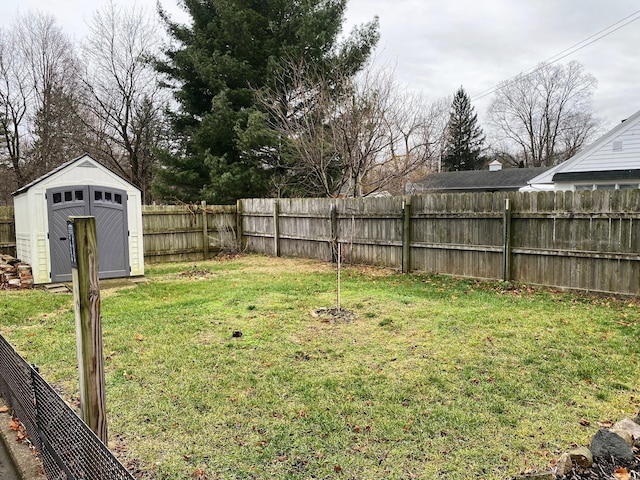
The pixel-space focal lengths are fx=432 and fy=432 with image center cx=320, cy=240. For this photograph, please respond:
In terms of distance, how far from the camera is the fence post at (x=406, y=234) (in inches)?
369

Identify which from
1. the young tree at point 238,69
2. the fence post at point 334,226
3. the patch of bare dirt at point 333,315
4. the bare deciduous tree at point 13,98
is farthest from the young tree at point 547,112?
the bare deciduous tree at point 13,98

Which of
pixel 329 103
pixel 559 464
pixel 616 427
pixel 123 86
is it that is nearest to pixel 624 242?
pixel 616 427

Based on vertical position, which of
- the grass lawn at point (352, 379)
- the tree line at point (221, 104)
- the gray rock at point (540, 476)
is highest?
the tree line at point (221, 104)

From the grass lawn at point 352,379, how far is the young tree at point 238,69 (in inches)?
388

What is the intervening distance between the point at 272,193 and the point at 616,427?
14.8m

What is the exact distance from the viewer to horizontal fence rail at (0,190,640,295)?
6855mm

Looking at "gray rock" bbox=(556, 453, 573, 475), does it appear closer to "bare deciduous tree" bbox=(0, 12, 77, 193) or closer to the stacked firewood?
the stacked firewood

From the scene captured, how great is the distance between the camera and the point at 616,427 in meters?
2.81

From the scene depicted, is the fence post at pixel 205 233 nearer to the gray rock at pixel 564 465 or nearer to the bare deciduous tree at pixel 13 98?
the bare deciduous tree at pixel 13 98

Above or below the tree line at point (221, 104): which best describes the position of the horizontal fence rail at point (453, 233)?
below

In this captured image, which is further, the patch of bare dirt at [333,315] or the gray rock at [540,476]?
the patch of bare dirt at [333,315]

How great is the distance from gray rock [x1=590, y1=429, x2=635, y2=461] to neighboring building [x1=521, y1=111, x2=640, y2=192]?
40.2ft

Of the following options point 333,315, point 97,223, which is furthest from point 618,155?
point 97,223

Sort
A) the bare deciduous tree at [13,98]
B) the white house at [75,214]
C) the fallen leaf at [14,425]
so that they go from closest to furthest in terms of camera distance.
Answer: the fallen leaf at [14,425] < the white house at [75,214] < the bare deciduous tree at [13,98]
